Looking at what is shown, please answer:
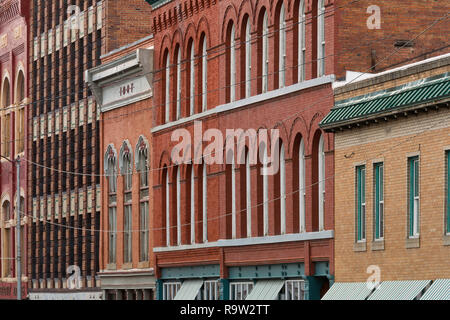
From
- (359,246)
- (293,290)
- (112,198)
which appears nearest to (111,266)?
(112,198)

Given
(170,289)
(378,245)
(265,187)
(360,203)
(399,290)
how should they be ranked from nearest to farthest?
1. (399,290)
2. (378,245)
3. (360,203)
4. (265,187)
5. (170,289)

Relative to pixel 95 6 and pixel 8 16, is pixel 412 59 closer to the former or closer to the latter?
pixel 95 6

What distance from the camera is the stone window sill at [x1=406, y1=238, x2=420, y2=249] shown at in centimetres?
3141

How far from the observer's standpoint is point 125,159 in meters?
53.4

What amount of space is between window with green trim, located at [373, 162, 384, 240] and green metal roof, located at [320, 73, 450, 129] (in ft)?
4.33

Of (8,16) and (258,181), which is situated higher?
(8,16)

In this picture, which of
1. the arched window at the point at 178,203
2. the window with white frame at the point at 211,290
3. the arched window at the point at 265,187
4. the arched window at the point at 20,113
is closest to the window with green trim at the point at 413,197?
the arched window at the point at 265,187

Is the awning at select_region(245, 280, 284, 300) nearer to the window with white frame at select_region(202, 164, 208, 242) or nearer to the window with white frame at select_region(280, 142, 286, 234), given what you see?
the window with white frame at select_region(280, 142, 286, 234)

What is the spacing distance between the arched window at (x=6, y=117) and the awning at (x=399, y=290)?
42.1 meters

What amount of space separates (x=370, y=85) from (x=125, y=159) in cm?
2050

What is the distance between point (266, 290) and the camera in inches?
1609

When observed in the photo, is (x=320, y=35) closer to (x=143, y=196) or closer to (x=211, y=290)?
(x=211, y=290)

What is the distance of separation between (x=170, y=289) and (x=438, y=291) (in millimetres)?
20870
